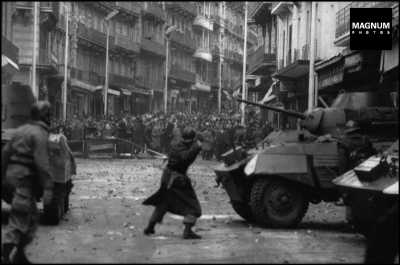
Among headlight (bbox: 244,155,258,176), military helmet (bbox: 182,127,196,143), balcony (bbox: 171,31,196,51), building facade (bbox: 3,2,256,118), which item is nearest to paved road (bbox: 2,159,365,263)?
headlight (bbox: 244,155,258,176)

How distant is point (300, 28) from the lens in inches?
1249

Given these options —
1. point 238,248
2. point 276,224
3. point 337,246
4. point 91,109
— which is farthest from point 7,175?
point 91,109

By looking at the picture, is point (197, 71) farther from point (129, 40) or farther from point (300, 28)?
point (300, 28)

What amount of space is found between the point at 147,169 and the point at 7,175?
19827 millimetres

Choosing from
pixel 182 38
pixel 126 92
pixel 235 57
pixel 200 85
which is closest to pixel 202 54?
pixel 126 92

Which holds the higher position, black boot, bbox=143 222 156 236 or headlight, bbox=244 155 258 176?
headlight, bbox=244 155 258 176

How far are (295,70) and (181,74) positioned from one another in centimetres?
1278

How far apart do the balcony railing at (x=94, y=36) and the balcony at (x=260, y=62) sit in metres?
31.0

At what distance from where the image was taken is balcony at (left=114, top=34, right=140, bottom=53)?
51.8 ft

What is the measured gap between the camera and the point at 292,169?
13773 mm

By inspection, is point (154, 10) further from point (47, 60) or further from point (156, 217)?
point (47, 60)

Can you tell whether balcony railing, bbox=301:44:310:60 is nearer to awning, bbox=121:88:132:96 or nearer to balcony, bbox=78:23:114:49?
awning, bbox=121:88:132:96

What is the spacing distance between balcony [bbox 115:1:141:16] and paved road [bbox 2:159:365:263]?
8.54 ft

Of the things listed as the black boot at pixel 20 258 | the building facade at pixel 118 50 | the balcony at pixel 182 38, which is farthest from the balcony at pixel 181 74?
the black boot at pixel 20 258
